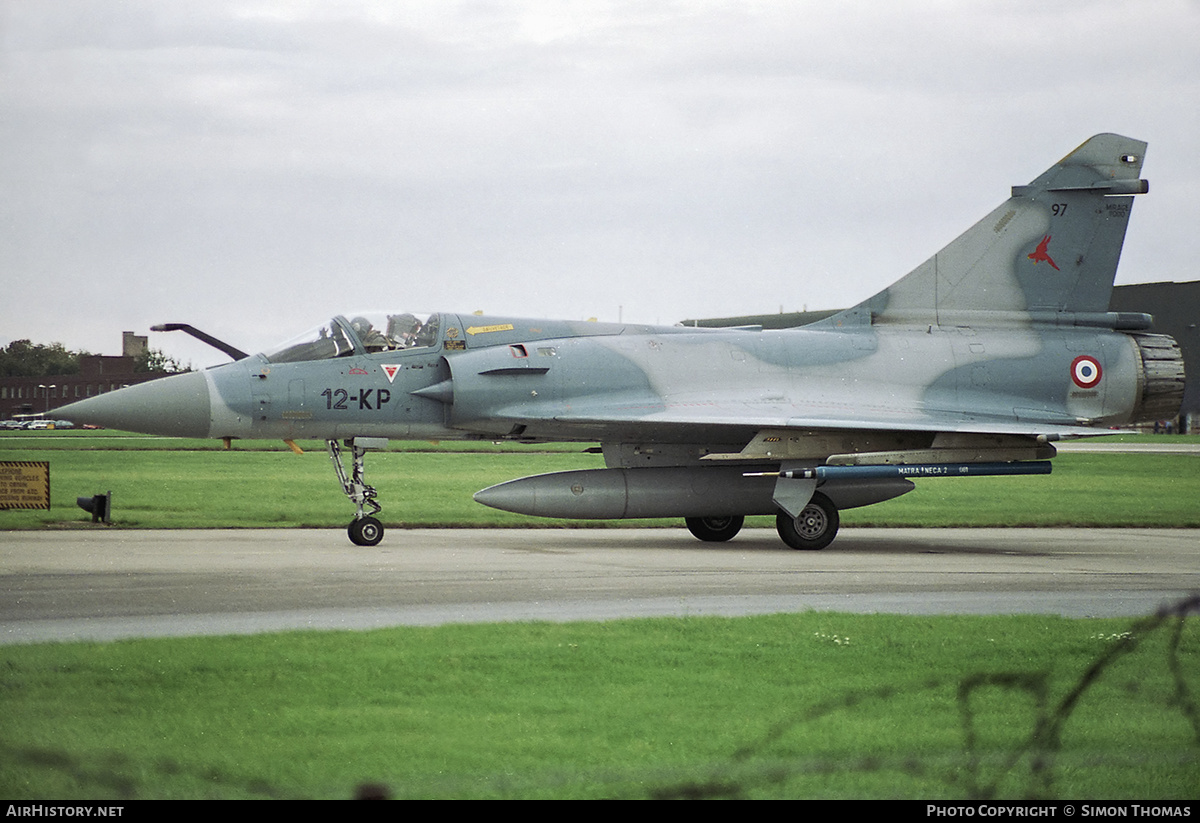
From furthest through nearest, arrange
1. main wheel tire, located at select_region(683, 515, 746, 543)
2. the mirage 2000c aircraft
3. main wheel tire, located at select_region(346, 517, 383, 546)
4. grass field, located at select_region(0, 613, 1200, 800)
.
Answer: main wheel tire, located at select_region(683, 515, 746, 543), the mirage 2000c aircraft, main wheel tire, located at select_region(346, 517, 383, 546), grass field, located at select_region(0, 613, 1200, 800)

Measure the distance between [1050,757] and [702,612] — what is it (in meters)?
4.67

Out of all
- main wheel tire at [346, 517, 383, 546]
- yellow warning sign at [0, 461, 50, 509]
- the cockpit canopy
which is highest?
the cockpit canopy

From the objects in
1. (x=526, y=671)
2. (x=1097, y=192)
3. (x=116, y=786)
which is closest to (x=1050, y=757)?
(x=526, y=671)

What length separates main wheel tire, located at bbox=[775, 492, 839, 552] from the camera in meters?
16.2

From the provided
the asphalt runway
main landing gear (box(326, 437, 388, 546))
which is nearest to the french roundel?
the asphalt runway

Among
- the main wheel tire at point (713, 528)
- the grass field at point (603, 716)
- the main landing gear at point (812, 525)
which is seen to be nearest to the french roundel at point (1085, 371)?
the main landing gear at point (812, 525)

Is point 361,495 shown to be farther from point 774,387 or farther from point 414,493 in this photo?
point 414,493

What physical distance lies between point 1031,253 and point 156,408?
12.3m

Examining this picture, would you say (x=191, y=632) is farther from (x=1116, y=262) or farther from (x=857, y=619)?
(x=1116, y=262)

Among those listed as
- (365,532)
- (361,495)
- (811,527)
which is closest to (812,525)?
(811,527)

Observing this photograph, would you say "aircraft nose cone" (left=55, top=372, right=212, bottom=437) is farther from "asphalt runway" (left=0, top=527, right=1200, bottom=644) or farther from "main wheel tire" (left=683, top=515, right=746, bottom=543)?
"main wheel tire" (left=683, top=515, right=746, bottom=543)

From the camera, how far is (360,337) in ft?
52.9

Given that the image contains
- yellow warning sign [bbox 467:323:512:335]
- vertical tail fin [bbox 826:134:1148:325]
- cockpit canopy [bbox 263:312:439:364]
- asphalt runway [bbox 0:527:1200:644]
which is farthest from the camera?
vertical tail fin [bbox 826:134:1148:325]

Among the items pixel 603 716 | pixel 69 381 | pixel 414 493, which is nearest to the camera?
pixel 603 716
